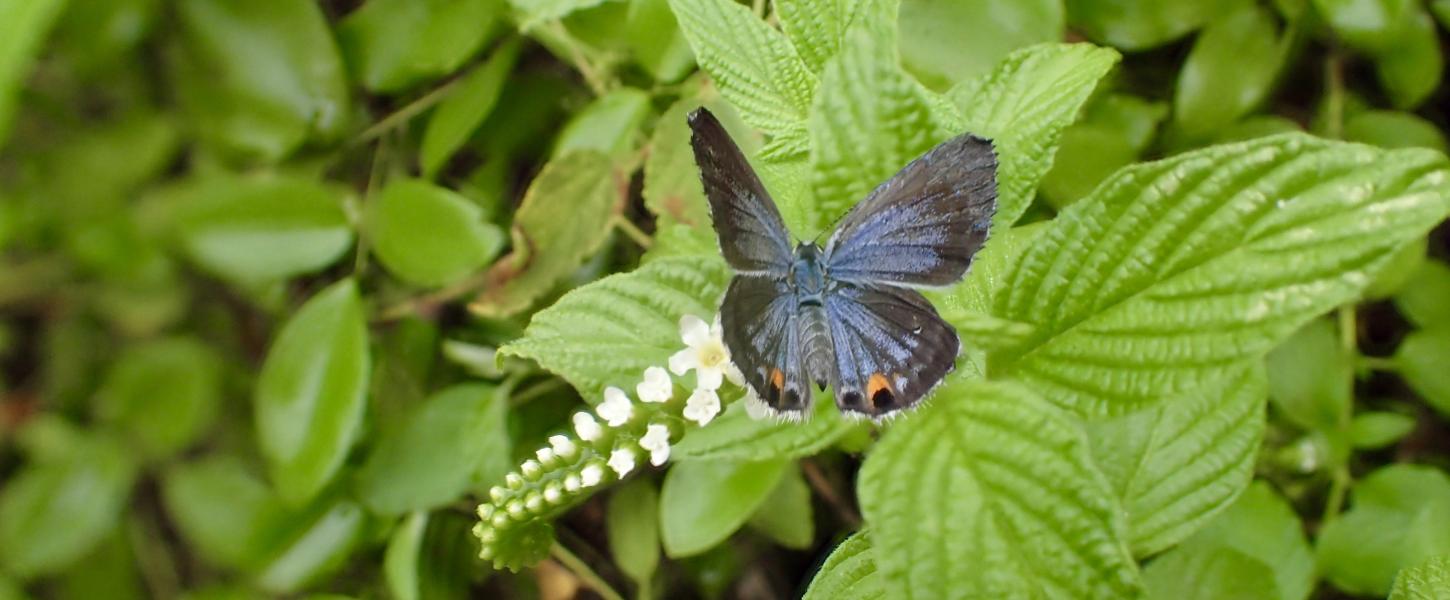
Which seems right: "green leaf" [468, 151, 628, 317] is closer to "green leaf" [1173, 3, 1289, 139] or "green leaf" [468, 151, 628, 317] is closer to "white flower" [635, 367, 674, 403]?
A: "white flower" [635, 367, 674, 403]

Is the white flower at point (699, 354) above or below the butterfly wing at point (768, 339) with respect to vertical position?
below

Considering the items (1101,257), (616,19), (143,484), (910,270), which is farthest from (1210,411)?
(143,484)

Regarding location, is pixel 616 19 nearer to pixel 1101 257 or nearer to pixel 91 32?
pixel 1101 257

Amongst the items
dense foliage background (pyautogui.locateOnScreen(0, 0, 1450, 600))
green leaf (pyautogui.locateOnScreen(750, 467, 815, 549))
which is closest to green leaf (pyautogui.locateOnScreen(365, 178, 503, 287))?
dense foliage background (pyautogui.locateOnScreen(0, 0, 1450, 600))

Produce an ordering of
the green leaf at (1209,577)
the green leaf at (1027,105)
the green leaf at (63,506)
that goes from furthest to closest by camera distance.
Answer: the green leaf at (63,506), the green leaf at (1209,577), the green leaf at (1027,105)

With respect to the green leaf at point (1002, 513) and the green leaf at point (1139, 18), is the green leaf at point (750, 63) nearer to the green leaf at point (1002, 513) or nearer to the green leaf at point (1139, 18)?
the green leaf at point (1002, 513)

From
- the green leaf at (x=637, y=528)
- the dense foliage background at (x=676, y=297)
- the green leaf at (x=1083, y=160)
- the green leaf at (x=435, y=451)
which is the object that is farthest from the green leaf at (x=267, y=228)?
the green leaf at (x=1083, y=160)

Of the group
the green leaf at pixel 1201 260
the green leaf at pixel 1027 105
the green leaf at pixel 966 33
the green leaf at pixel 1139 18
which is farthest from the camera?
the green leaf at pixel 1139 18
